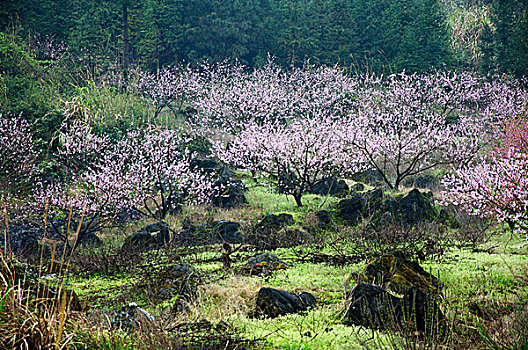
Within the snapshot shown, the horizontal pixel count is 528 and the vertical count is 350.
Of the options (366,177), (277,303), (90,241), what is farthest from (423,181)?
(277,303)

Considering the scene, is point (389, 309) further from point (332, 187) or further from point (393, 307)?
point (332, 187)

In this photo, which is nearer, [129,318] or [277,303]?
[129,318]

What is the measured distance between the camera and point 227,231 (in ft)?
45.9

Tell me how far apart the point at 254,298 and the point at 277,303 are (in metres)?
0.63

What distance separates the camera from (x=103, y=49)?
37094 millimetres

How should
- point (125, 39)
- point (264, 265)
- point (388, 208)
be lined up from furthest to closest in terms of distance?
point (125, 39), point (388, 208), point (264, 265)

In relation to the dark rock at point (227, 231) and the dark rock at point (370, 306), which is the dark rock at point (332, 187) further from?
the dark rock at point (370, 306)

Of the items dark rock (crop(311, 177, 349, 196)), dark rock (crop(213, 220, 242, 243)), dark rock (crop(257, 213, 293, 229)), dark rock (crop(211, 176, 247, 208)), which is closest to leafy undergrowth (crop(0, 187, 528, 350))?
dark rock (crop(213, 220, 242, 243))

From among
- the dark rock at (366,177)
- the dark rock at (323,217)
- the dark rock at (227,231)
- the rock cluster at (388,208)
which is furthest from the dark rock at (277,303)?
the dark rock at (366,177)

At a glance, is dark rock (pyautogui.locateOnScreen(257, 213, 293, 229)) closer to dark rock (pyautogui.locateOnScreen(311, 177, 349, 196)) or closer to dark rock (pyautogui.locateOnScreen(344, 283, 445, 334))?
dark rock (pyautogui.locateOnScreen(311, 177, 349, 196))

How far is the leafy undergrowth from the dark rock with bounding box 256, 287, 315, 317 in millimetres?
183

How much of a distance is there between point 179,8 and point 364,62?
21.3 metres

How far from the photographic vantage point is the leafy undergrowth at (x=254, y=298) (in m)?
3.88

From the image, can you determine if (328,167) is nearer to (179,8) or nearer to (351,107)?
(351,107)
